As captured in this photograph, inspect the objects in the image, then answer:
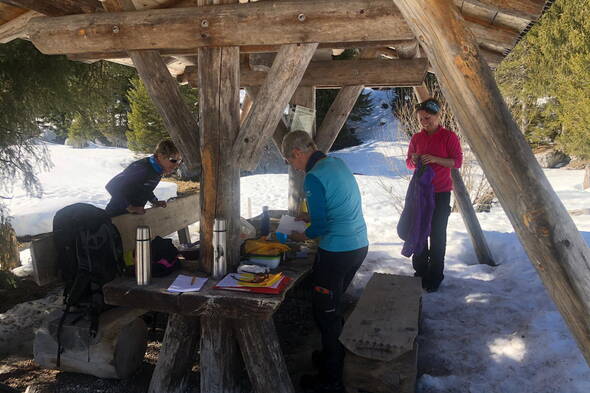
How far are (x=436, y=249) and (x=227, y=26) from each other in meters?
3.04

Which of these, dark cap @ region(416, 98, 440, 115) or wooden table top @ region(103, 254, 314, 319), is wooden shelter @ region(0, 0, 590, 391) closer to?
wooden table top @ region(103, 254, 314, 319)

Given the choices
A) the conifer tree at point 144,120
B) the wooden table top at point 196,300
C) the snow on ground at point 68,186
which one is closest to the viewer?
the wooden table top at point 196,300

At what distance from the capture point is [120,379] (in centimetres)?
375

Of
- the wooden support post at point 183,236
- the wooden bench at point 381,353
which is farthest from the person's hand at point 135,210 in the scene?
the wooden bench at point 381,353

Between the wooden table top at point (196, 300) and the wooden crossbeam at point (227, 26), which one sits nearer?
the wooden table top at point (196, 300)

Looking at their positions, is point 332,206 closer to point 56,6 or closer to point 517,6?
point 517,6

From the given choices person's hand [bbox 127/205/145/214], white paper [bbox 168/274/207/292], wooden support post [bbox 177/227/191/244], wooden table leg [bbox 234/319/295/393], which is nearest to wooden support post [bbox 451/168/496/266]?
wooden support post [bbox 177/227/191/244]

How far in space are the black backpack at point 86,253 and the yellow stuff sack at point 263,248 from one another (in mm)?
976

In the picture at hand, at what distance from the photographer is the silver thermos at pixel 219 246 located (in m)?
3.20

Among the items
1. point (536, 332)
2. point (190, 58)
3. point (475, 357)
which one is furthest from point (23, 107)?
point (536, 332)

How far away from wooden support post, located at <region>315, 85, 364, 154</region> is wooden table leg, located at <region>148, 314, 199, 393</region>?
3056 millimetres

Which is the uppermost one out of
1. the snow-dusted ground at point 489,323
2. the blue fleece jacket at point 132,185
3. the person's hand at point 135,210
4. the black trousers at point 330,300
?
the blue fleece jacket at point 132,185

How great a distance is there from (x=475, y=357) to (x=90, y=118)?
634cm

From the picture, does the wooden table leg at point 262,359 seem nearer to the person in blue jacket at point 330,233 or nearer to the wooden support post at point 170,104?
the person in blue jacket at point 330,233
